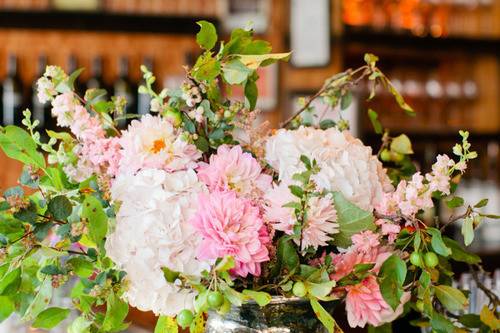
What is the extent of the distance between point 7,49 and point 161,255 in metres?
2.74

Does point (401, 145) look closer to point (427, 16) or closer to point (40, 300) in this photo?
point (40, 300)

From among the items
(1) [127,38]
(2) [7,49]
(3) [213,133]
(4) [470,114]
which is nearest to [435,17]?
(4) [470,114]

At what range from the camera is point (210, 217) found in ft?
2.57

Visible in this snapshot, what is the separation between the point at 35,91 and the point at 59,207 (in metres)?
2.47

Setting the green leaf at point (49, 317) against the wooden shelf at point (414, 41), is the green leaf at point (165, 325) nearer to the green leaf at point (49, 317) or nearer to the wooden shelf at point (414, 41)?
the green leaf at point (49, 317)

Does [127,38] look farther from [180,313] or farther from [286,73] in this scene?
[180,313]

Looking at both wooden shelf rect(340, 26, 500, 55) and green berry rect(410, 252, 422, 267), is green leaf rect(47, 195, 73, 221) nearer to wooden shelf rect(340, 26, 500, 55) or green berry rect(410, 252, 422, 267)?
green berry rect(410, 252, 422, 267)

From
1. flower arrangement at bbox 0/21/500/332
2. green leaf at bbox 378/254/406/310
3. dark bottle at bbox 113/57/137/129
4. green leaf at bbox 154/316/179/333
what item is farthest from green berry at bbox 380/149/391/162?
dark bottle at bbox 113/57/137/129

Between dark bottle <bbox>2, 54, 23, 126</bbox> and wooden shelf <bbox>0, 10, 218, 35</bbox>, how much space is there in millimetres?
162

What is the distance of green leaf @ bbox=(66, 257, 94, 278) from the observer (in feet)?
2.72

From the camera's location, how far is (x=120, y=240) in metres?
0.81

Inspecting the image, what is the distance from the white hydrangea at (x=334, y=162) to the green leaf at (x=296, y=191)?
60mm

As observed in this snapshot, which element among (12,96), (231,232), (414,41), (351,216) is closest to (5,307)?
(231,232)

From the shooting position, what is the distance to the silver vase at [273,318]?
0.84m
